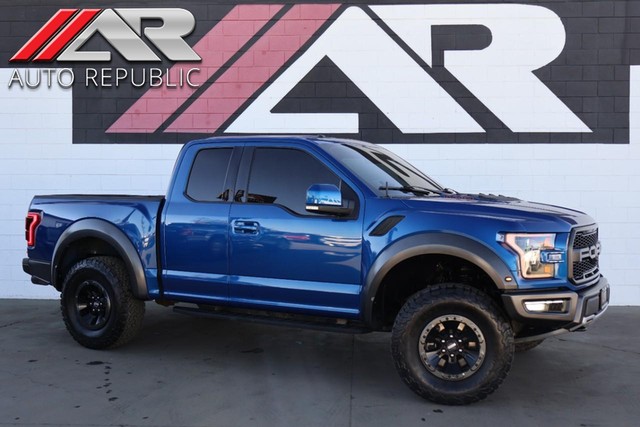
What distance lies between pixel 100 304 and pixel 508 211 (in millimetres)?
4042

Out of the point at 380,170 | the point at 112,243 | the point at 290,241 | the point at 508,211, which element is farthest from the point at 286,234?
the point at 112,243

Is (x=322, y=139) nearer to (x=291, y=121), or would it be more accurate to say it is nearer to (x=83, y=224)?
(x=83, y=224)

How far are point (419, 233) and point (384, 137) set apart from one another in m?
4.60

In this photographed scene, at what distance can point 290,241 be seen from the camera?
5.57 meters

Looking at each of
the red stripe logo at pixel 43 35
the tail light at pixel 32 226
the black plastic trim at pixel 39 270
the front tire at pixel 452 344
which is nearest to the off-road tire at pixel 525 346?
the front tire at pixel 452 344

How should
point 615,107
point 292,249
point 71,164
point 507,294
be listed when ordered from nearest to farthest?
point 507,294, point 292,249, point 615,107, point 71,164

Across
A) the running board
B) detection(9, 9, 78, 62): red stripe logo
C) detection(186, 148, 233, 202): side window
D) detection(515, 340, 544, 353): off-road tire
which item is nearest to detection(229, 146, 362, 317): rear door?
the running board

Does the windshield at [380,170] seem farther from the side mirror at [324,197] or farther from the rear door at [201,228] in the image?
the rear door at [201,228]

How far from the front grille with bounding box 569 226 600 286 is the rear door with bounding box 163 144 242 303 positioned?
9.31 ft

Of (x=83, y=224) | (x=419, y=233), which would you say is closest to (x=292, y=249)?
(x=419, y=233)

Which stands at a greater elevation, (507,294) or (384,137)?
(384,137)

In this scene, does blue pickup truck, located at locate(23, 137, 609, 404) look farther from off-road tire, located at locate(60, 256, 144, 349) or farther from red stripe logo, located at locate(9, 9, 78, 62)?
red stripe logo, located at locate(9, 9, 78, 62)

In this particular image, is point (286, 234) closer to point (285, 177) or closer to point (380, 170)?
point (285, 177)

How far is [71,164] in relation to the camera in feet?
32.5
